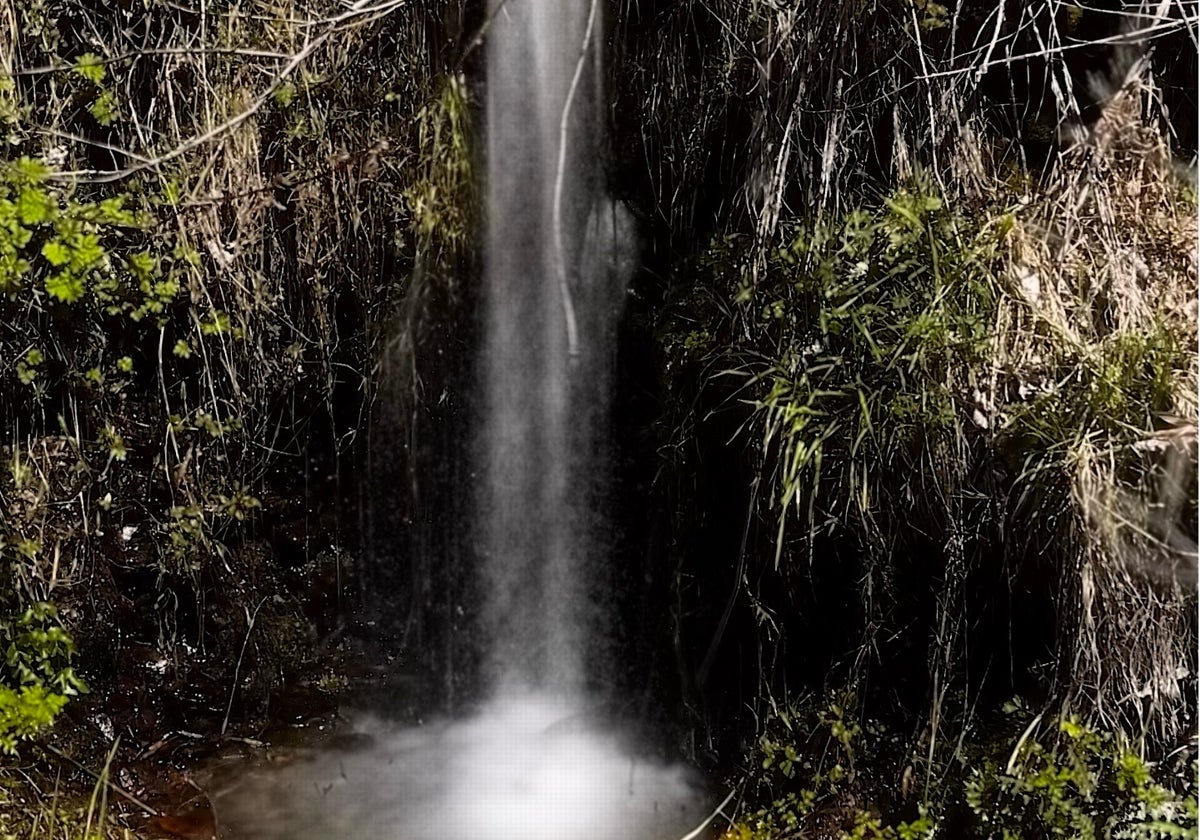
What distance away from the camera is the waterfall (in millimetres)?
3312

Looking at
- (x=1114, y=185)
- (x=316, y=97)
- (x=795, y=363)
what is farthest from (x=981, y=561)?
(x=316, y=97)

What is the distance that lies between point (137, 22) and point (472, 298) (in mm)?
1176

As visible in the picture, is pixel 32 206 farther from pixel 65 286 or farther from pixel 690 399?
pixel 690 399

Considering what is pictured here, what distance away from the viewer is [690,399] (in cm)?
323

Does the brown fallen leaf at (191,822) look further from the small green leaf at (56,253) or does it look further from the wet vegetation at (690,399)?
the small green leaf at (56,253)

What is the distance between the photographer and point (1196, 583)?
241cm

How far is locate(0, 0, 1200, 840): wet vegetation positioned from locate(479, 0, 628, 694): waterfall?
9 cm

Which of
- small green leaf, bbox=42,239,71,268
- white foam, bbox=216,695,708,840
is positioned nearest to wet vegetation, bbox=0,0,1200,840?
small green leaf, bbox=42,239,71,268

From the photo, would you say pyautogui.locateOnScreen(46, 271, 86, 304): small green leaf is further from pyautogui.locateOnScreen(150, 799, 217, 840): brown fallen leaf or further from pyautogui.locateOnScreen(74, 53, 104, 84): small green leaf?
pyautogui.locateOnScreen(150, 799, 217, 840): brown fallen leaf

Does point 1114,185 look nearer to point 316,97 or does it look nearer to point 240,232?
point 316,97

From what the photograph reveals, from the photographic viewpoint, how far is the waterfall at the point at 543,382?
331 centimetres

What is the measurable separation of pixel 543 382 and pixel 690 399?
49cm

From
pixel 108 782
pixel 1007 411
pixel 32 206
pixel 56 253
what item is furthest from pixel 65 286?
pixel 1007 411

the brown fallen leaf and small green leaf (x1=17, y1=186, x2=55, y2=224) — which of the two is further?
the brown fallen leaf
